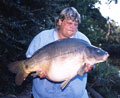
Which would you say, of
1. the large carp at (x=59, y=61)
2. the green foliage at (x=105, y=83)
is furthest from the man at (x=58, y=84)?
the green foliage at (x=105, y=83)

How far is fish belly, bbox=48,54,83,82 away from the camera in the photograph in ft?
9.18

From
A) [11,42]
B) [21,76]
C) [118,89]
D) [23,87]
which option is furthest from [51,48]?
[118,89]

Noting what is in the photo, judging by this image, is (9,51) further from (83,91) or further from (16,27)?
(83,91)

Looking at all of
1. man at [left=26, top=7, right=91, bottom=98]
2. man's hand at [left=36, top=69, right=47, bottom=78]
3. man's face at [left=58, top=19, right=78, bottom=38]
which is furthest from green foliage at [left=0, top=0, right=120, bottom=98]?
man's hand at [left=36, top=69, right=47, bottom=78]

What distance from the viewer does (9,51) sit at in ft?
18.5

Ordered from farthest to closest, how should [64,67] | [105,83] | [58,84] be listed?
[105,83], [58,84], [64,67]

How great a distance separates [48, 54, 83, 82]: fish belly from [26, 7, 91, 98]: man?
7.0 inches

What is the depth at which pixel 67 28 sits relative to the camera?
10.0ft

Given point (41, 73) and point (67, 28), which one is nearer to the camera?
point (41, 73)

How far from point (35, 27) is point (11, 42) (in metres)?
1.13

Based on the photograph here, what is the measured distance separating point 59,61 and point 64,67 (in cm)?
11

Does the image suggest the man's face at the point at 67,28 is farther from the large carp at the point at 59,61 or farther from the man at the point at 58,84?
the large carp at the point at 59,61

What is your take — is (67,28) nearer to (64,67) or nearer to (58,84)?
(64,67)

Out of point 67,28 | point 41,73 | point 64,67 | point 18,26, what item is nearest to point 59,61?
point 64,67
